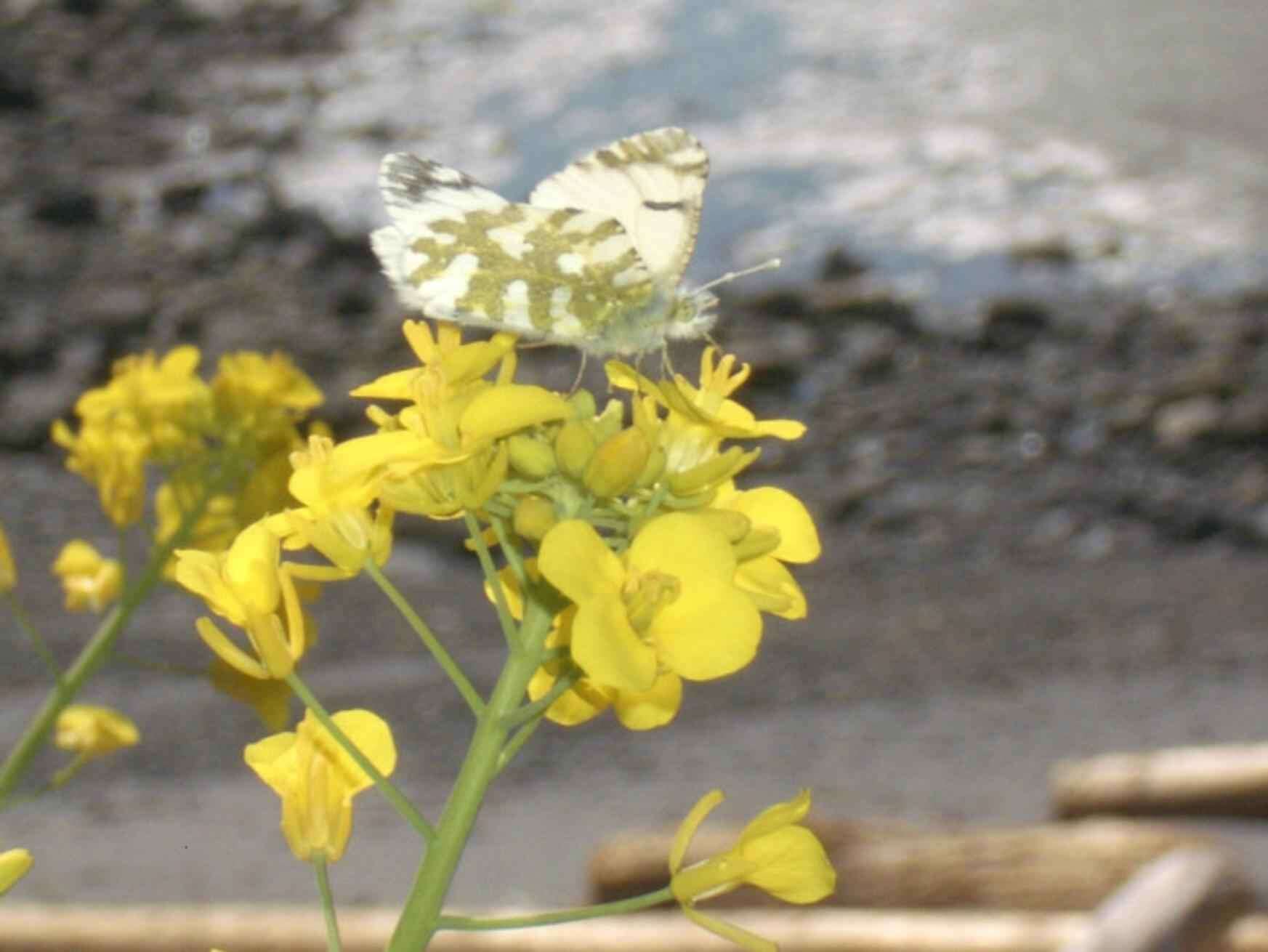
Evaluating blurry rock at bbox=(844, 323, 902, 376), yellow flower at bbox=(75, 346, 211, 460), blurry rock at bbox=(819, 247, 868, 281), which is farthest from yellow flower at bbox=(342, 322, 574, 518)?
blurry rock at bbox=(819, 247, 868, 281)

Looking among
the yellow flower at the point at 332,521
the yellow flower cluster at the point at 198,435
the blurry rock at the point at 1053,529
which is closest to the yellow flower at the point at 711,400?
the yellow flower at the point at 332,521

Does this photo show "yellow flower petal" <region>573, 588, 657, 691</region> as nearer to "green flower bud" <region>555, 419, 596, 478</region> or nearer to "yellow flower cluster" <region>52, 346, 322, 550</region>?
"green flower bud" <region>555, 419, 596, 478</region>

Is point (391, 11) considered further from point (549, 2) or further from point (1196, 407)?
point (1196, 407)

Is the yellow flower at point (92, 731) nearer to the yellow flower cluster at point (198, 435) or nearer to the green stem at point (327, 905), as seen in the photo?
the yellow flower cluster at point (198, 435)

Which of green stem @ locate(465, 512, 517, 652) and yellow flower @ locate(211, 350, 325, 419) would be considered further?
yellow flower @ locate(211, 350, 325, 419)

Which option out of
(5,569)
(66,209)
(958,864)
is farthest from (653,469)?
(66,209)

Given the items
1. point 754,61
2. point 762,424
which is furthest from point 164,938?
point 754,61

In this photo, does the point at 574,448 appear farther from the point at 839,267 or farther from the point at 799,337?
the point at 839,267
